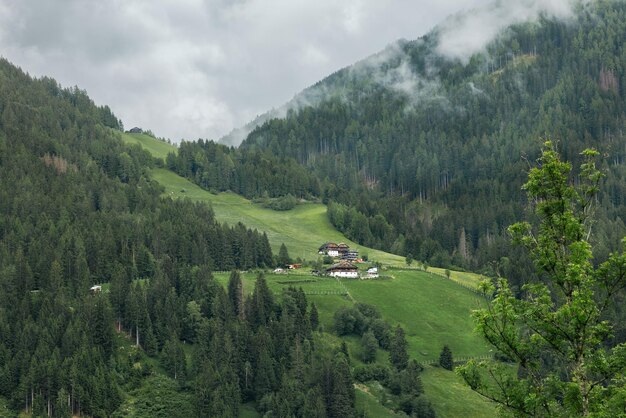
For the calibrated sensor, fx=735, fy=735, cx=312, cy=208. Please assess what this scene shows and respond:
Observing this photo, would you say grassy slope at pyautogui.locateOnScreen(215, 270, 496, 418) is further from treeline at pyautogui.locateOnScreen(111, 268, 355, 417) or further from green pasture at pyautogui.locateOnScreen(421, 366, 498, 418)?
treeline at pyautogui.locateOnScreen(111, 268, 355, 417)

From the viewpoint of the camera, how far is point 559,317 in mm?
23000

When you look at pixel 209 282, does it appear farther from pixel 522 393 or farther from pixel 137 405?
pixel 522 393

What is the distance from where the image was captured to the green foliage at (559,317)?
2280 cm

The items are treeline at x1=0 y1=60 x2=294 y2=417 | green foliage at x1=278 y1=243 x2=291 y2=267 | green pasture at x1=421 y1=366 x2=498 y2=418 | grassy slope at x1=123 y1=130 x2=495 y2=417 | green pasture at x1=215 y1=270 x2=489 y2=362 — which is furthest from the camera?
green foliage at x1=278 y1=243 x2=291 y2=267

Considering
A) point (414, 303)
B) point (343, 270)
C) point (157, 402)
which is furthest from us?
point (343, 270)

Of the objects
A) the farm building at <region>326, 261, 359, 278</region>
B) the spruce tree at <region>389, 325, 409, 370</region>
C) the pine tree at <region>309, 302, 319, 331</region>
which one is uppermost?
the farm building at <region>326, 261, 359, 278</region>

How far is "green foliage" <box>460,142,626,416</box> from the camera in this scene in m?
22.8

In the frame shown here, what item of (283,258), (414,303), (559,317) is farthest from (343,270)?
(559,317)

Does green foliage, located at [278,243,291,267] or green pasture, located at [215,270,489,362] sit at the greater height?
green foliage, located at [278,243,291,267]

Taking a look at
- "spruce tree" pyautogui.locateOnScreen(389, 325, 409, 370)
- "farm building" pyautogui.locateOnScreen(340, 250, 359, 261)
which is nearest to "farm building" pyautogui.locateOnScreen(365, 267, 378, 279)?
"farm building" pyautogui.locateOnScreen(340, 250, 359, 261)

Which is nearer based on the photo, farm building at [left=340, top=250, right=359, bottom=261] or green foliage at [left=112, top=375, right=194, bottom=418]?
green foliage at [left=112, top=375, right=194, bottom=418]

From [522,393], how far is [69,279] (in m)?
126

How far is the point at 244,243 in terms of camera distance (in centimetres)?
17575

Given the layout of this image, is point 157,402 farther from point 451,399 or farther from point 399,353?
point 451,399
